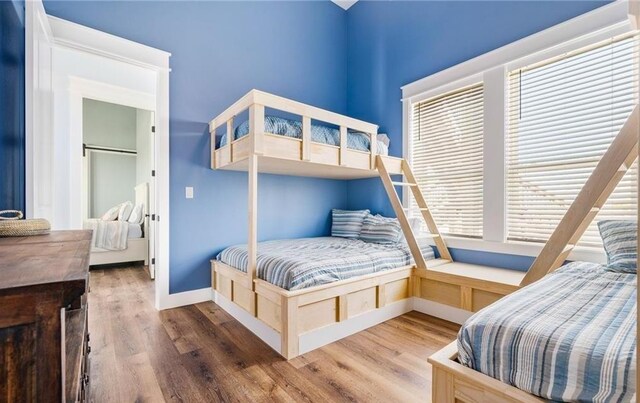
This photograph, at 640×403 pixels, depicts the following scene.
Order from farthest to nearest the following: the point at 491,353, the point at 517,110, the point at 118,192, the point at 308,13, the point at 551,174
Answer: the point at 118,192
the point at 308,13
the point at 517,110
the point at 551,174
the point at 491,353

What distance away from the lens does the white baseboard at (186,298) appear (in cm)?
265

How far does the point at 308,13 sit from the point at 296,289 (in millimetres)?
3401

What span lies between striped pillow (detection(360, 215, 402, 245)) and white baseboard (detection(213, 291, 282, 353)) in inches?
56.0

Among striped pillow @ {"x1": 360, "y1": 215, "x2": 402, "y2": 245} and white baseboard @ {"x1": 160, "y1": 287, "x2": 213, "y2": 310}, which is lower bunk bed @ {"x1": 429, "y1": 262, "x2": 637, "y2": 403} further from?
white baseboard @ {"x1": 160, "y1": 287, "x2": 213, "y2": 310}

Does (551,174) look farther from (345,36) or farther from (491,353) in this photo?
(345,36)

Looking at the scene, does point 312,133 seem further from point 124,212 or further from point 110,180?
point 110,180

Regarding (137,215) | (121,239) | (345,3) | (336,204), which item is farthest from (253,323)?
(345,3)

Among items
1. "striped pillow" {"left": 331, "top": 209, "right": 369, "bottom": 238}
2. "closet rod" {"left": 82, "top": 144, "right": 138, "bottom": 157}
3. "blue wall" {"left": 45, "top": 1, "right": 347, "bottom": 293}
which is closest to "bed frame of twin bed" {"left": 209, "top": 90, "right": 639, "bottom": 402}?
"blue wall" {"left": 45, "top": 1, "right": 347, "bottom": 293}

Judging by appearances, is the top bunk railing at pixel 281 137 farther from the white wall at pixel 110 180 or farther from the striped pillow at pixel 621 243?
the white wall at pixel 110 180

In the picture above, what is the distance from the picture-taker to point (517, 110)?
2.47 m

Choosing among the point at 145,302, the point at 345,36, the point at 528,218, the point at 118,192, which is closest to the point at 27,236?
the point at 145,302

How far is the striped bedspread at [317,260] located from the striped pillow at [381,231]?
12 centimetres

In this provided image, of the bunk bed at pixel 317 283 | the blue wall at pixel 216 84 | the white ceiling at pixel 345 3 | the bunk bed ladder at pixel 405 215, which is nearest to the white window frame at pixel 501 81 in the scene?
the bunk bed ladder at pixel 405 215

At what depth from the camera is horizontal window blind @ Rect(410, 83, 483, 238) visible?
273 centimetres
